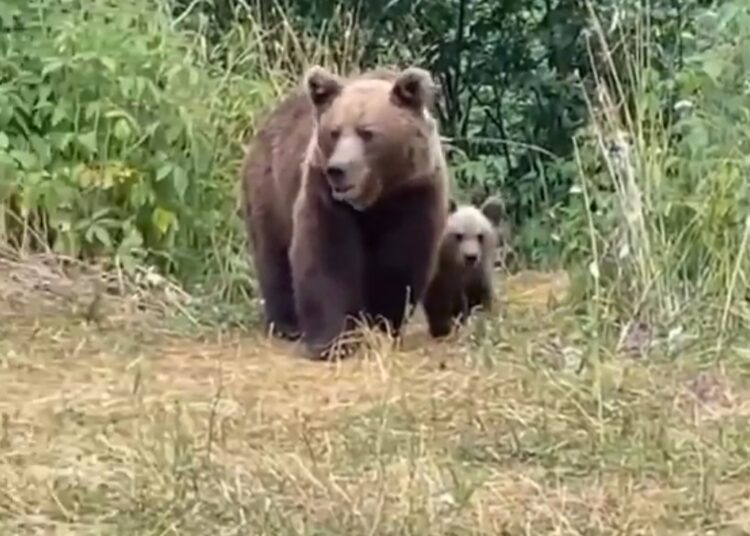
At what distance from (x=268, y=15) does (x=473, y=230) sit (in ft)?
12.5

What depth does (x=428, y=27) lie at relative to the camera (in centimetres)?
1237

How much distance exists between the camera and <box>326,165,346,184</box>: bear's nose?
7.01 metres

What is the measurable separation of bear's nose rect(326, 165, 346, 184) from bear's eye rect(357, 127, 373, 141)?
0.17 meters

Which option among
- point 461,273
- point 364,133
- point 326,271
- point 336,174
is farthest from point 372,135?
point 461,273

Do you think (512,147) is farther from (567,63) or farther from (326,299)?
(326,299)

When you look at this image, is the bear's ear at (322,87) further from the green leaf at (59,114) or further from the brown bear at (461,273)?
the green leaf at (59,114)

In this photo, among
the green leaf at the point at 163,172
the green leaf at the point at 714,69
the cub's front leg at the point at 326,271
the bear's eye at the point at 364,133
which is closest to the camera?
the bear's eye at the point at 364,133

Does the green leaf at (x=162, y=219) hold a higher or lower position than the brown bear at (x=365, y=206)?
lower

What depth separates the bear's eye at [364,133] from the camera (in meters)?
7.12

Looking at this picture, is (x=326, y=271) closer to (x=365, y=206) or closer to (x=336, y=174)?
(x=365, y=206)

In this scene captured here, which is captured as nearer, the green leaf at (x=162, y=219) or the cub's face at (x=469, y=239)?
the cub's face at (x=469, y=239)

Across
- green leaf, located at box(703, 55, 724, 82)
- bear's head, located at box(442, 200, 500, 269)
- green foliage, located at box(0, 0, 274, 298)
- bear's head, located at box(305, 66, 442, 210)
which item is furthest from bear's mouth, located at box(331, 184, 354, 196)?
green foliage, located at box(0, 0, 274, 298)

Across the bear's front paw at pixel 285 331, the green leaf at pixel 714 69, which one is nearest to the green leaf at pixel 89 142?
the bear's front paw at pixel 285 331

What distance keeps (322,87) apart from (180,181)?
1467 millimetres
